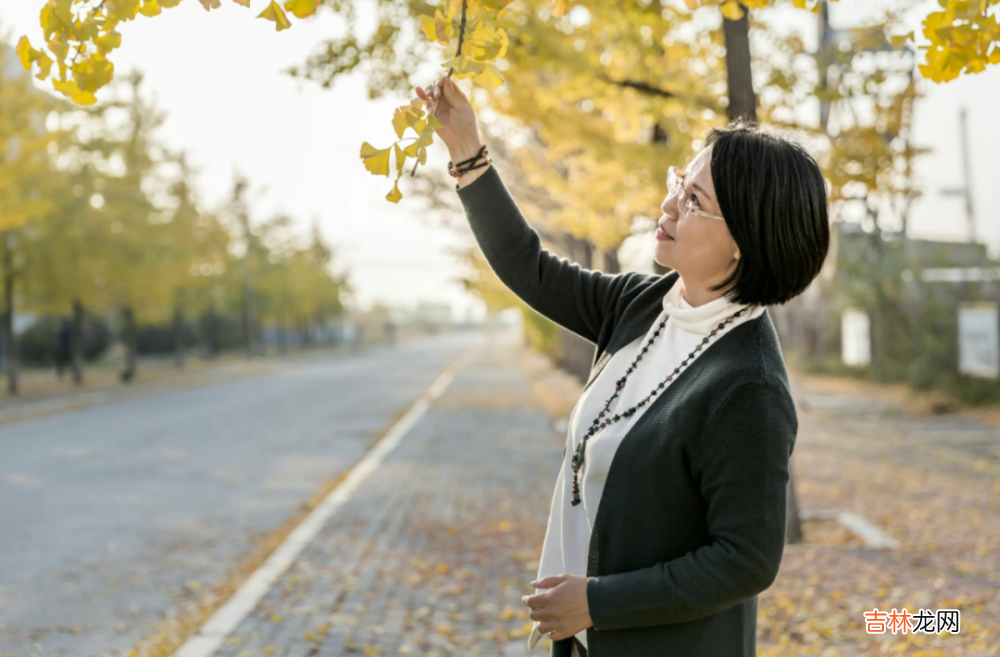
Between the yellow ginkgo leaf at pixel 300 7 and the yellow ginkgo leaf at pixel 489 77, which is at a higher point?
the yellow ginkgo leaf at pixel 300 7

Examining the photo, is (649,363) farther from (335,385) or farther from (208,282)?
(208,282)

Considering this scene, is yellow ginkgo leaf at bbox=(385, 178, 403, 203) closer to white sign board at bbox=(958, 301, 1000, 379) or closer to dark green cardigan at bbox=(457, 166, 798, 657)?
dark green cardigan at bbox=(457, 166, 798, 657)

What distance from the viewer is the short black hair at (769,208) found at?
169cm

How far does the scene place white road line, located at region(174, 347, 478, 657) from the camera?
4.70 metres

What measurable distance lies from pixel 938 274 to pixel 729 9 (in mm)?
15015

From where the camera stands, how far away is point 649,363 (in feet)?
6.14

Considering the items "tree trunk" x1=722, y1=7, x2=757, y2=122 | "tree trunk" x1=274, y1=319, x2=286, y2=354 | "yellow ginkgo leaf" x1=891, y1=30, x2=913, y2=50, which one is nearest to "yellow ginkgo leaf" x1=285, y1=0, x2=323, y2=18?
"yellow ginkgo leaf" x1=891, y1=30, x2=913, y2=50

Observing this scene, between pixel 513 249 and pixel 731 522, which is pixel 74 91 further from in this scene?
pixel 731 522

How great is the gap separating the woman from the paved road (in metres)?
3.78

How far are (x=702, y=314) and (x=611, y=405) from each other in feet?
0.83

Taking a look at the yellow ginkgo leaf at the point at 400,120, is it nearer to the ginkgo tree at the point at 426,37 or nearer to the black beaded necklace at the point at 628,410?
the ginkgo tree at the point at 426,37

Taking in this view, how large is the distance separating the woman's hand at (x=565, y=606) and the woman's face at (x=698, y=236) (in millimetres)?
609

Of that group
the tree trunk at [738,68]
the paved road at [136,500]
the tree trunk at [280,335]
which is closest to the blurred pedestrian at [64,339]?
the paved road at [136,500]

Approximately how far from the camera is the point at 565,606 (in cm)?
173
